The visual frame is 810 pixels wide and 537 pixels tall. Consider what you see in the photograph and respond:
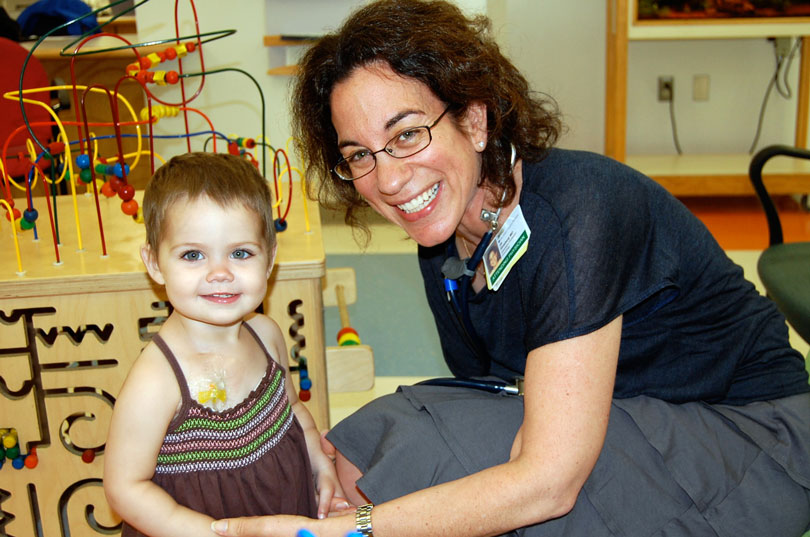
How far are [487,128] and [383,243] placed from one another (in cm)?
265

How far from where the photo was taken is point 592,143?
14.0 ft

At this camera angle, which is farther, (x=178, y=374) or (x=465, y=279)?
(x=465, y=279)

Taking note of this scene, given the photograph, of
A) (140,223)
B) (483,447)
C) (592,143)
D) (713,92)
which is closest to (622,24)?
(592,143)

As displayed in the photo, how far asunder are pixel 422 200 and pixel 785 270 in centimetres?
121

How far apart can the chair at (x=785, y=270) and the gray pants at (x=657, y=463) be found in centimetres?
64

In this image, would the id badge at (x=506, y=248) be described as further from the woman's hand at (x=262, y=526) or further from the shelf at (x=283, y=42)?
the shelf at (x=283, y=42)

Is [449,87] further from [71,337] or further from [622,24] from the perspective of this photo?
[622,24]

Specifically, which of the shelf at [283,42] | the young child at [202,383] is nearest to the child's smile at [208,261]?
the young child at [202,383]

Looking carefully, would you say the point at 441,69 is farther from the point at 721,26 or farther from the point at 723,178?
the point at 723,178

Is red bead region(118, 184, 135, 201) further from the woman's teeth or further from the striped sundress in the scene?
the woman's teeth

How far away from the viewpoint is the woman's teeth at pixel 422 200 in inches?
47.9

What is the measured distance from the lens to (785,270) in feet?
6.51

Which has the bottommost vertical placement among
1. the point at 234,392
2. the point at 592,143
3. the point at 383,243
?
the point at 383,243

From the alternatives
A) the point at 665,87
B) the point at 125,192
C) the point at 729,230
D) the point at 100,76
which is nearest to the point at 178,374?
the point at 125,192
